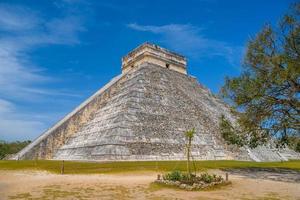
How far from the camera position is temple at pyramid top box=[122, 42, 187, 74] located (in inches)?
1272

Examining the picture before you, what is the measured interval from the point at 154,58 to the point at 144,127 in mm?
12757

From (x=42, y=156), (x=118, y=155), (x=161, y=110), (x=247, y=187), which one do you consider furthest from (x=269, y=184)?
(x=42, y=156)

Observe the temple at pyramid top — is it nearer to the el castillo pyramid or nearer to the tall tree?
the el castillo pyramid

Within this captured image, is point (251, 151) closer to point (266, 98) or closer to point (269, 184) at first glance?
point (266, 98)

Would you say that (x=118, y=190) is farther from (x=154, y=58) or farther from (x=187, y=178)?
(x=154, y=58)

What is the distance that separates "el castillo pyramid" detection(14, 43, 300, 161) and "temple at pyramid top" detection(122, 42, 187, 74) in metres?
0.57

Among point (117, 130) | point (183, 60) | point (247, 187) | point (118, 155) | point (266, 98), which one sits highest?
point (183, 60)

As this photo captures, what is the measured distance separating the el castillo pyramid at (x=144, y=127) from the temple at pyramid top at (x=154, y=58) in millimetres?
569

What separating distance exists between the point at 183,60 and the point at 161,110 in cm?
1325

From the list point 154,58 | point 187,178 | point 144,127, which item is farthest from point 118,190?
point 154,58

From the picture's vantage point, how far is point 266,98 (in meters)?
15.7

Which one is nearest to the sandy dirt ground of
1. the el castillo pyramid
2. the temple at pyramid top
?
the el castillo pyramid

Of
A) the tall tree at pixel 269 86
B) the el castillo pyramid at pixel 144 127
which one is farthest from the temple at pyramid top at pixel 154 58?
the tall tree at pixel 269 86

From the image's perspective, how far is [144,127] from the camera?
21.3 meters
